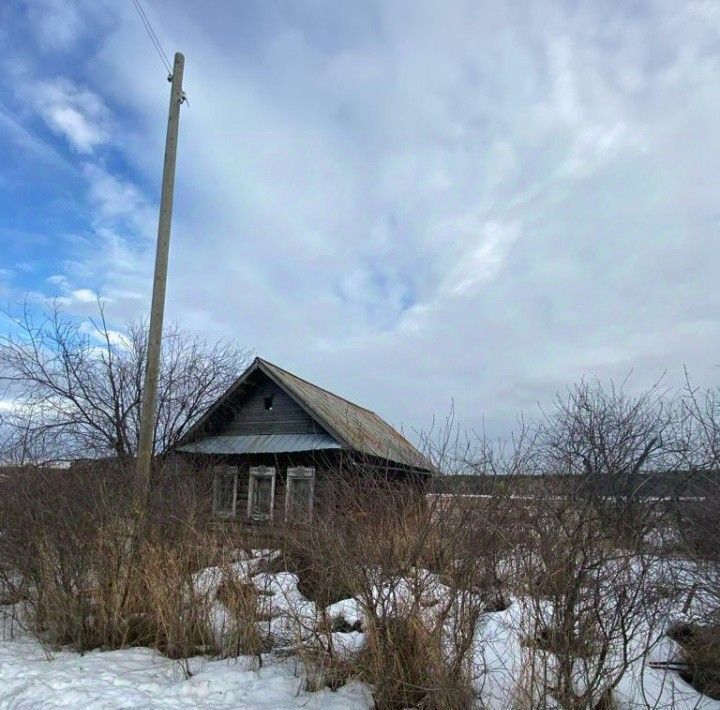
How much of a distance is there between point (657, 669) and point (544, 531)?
1628 millimetres

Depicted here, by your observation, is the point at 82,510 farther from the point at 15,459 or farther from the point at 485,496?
the point at 485,496

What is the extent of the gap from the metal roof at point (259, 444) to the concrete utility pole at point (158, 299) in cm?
618

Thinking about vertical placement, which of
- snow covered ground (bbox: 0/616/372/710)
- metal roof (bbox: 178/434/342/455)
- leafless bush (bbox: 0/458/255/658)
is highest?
metal roof (bbox: 178/434/342/455)

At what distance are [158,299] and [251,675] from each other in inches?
215

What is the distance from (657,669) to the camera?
4.74 metres

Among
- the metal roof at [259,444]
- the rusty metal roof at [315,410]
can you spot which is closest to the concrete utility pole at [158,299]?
the rusty metal roof at [315,410]

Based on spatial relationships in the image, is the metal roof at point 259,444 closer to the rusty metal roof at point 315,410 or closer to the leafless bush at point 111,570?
the rusty metal roof at point 315,410

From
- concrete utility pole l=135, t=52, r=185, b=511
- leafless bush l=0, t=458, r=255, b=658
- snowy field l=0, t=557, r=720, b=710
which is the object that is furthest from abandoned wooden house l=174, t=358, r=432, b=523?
snowy field l=0, t=557, r=720, b=710

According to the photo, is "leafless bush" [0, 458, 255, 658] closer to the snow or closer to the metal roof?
the snow

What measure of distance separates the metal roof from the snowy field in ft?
26.8

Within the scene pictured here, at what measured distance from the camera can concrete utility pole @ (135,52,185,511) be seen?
327 inches

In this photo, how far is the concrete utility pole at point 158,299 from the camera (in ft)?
27.2

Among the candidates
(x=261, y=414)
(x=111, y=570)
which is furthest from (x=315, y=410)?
(x=111, y=570)

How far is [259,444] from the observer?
15844mm
